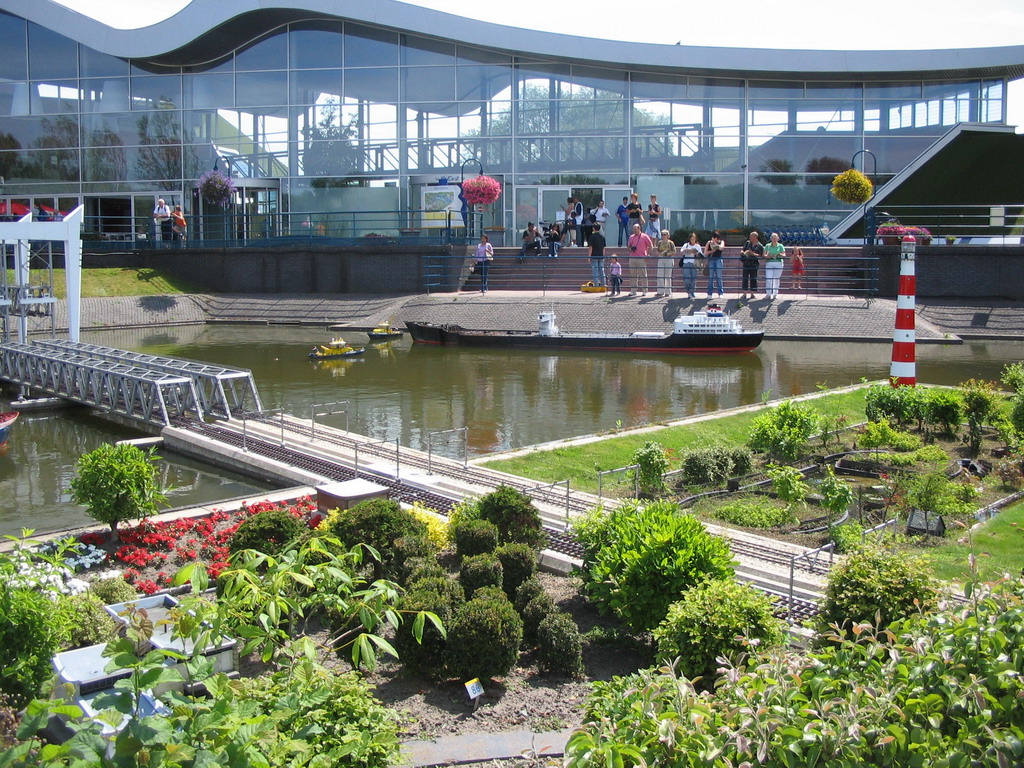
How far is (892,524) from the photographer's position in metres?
9.48

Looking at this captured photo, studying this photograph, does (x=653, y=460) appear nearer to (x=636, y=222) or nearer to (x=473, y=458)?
(x=473, y=458)

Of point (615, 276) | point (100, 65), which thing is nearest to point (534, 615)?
point (615, 276)

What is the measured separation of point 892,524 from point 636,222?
93.0ft

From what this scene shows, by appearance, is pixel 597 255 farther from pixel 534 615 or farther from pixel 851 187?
pixel 534 615

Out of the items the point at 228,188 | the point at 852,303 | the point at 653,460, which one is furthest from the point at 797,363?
the point at 228,188

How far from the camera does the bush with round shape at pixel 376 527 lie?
29.9 feet

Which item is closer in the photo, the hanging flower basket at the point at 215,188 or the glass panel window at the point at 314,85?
the hanging flower basket at the point at 215,188

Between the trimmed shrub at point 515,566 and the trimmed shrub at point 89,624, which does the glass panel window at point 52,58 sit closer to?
the trimmed shrub at point 89,624

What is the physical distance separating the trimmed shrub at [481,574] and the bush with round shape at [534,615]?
60cm

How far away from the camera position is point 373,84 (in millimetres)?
44562

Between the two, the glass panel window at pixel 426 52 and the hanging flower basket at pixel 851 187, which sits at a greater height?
the glass panel window at pixel 426 52

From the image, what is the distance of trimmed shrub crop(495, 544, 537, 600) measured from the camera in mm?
8398

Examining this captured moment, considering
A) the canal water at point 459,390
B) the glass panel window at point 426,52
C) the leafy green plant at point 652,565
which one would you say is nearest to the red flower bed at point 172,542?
the canal water at point 459,390

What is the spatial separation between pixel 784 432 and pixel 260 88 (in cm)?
3869
